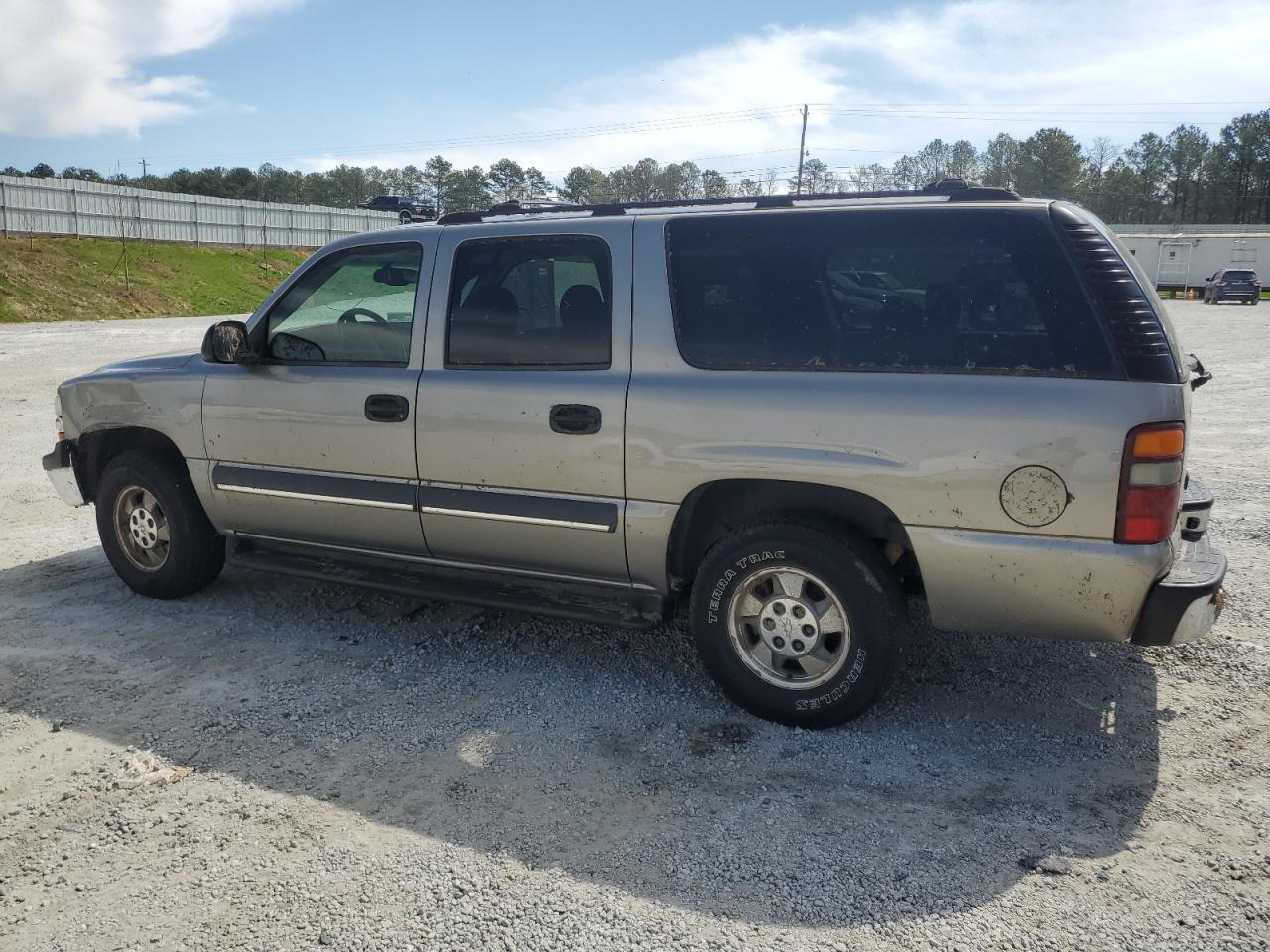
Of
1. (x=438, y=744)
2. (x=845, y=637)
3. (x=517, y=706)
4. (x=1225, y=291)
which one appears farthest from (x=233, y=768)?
(x=1225, y=291)

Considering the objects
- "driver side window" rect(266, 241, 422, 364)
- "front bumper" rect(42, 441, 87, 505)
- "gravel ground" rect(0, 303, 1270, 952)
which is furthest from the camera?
"front bumper" rect(42, 441, 87, 505)

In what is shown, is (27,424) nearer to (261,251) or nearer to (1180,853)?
(1180,853)

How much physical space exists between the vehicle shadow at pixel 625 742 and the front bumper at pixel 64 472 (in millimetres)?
648

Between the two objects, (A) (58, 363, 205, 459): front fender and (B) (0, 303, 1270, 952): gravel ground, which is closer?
(B) (0, 303, 1270, 952): gravel ground

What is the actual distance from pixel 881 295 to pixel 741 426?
700 millimetres

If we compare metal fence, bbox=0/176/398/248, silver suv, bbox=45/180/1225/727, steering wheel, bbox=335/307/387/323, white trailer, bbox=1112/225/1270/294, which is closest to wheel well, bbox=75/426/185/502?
silver suv, bbox=45/180/1225/727

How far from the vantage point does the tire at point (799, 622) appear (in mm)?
3721

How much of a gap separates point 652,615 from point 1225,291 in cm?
4782

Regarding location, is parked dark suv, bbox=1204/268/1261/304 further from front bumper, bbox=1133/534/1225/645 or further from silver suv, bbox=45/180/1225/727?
front bumper, bbox=1133/534/1225/645

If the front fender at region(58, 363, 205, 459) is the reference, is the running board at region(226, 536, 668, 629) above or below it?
below

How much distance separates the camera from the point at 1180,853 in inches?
121

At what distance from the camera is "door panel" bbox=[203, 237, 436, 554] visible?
4.58 meters

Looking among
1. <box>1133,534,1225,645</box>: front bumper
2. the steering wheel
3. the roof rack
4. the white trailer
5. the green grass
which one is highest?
the white trailer

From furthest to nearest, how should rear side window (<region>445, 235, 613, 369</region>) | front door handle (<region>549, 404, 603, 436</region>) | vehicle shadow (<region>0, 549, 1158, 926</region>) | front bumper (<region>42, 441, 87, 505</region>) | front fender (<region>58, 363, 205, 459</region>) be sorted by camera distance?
front bumper (<region>42, 441, 87, 505</region>), front fender (<region>58, 363, 205, 459</region>), rear side window (<region>445, 235, 613, 369</region>), front door handle (<region>549, 404, 603, 436</region>), vehicle shadow (<region>0, 549, 1158, 926</region>)
